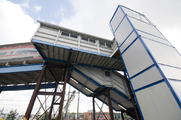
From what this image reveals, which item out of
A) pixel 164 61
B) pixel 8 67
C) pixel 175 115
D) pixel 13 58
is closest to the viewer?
pixel 175 115

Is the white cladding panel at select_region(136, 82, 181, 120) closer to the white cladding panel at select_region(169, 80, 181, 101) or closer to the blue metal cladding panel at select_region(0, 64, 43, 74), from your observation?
the white cladding panel at select_region(169, 80, 181, 101)

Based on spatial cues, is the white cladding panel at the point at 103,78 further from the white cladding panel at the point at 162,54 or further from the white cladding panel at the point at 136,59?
the white cladding panel at the point at 162,54

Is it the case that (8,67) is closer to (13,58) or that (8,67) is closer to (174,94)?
(13,58)

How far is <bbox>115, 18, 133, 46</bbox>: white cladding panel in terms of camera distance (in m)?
8.31

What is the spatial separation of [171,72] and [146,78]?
144 cm

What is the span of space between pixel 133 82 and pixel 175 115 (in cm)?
287

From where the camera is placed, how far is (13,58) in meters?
14.4

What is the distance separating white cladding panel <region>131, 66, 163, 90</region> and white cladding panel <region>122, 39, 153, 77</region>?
0.39m

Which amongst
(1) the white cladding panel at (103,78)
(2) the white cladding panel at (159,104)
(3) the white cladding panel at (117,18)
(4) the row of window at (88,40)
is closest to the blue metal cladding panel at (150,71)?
(2) the white cladding panel at (159,104)

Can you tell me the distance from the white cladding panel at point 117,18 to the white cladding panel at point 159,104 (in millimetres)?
7762

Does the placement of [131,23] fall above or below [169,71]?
above

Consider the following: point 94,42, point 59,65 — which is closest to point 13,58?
point 59,65

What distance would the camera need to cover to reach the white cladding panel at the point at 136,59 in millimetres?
6075

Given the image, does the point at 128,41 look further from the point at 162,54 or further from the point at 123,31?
the point at 162,54
